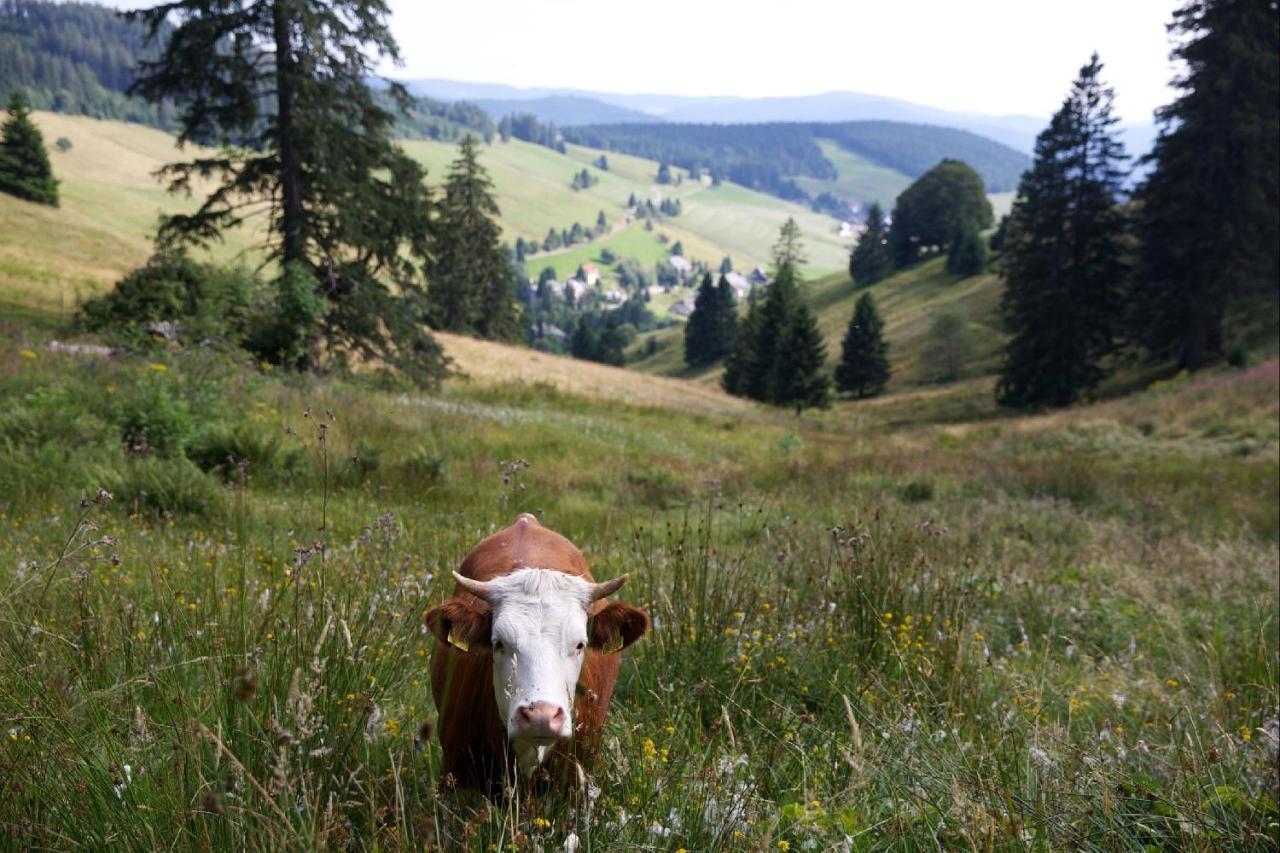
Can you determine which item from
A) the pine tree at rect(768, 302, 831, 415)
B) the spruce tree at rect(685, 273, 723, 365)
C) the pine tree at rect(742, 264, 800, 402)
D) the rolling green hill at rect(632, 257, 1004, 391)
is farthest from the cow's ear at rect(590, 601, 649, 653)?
the spruce tree at rect(685, 273, 723, 365)

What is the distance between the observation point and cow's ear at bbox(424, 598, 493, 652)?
3.08 metres

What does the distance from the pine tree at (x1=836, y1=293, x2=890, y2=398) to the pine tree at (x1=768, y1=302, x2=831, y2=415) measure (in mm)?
9785

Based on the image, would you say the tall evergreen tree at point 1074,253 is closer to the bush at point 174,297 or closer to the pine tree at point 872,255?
the bush at point 174,297

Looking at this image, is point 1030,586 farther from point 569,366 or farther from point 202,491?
point 569,366

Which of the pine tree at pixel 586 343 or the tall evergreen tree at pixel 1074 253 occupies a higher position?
→ the tall evergreen tree at pixel 1074 253

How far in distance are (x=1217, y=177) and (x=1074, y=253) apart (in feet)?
21.0

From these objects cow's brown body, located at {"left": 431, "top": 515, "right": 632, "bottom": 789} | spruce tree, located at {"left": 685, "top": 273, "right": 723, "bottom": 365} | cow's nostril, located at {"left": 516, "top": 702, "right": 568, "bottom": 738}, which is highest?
cow's nostril, located at {"left": 516, "top": 702, "right": 568, "bottom": 738}

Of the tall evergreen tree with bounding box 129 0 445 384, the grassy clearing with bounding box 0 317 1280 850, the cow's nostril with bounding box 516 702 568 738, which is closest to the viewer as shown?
the grassy clearing with bounding box 0 317 1280 850

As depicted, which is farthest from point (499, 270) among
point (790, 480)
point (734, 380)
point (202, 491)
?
point (202, 491)

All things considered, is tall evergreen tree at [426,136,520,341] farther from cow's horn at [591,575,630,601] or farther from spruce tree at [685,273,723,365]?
cow's horn at [591,575,630,601]

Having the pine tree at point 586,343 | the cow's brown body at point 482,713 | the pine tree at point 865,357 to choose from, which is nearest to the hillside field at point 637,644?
the cow's brown body at point 482,713

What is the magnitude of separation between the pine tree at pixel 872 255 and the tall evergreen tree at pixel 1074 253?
70.7m

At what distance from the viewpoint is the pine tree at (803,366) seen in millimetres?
57188

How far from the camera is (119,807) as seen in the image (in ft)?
7.84
